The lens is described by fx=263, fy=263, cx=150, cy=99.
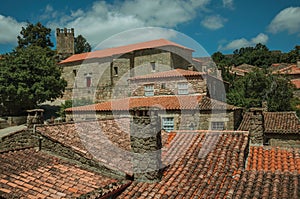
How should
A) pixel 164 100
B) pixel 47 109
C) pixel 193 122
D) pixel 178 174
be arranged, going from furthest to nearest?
pixel 47 109 → pixel 164 100 → pixel 193 122 → pixel 178 174

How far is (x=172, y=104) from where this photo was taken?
714 inches

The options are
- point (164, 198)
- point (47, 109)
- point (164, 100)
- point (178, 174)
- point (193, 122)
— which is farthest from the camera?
point (47, 109)

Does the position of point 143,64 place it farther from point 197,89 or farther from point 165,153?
point 165,153

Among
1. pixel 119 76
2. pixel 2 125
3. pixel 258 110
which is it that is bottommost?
pixel 2 125

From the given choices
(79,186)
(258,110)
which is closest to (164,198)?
(79,186)

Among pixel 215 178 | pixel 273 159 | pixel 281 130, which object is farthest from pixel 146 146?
pixel 281 130

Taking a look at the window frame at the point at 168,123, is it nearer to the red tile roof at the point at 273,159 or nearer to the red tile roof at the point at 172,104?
the red tile roof at the point at 172,104

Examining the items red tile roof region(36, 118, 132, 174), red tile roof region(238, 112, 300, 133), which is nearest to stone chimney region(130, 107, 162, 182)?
red tile roof region(36, 118, 132, 174)

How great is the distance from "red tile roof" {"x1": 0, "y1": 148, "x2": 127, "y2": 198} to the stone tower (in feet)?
151

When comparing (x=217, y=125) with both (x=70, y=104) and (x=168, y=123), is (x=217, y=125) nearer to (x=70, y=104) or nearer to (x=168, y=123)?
(x=168, y=123)

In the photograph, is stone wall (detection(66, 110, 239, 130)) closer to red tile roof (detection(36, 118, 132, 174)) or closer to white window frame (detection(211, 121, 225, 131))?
white window frame (detection(211, 121, 225, 131))

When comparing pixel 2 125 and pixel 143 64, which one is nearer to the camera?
pixel 2 125

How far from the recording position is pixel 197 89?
65.9 ft

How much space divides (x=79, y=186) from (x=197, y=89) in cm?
1521
